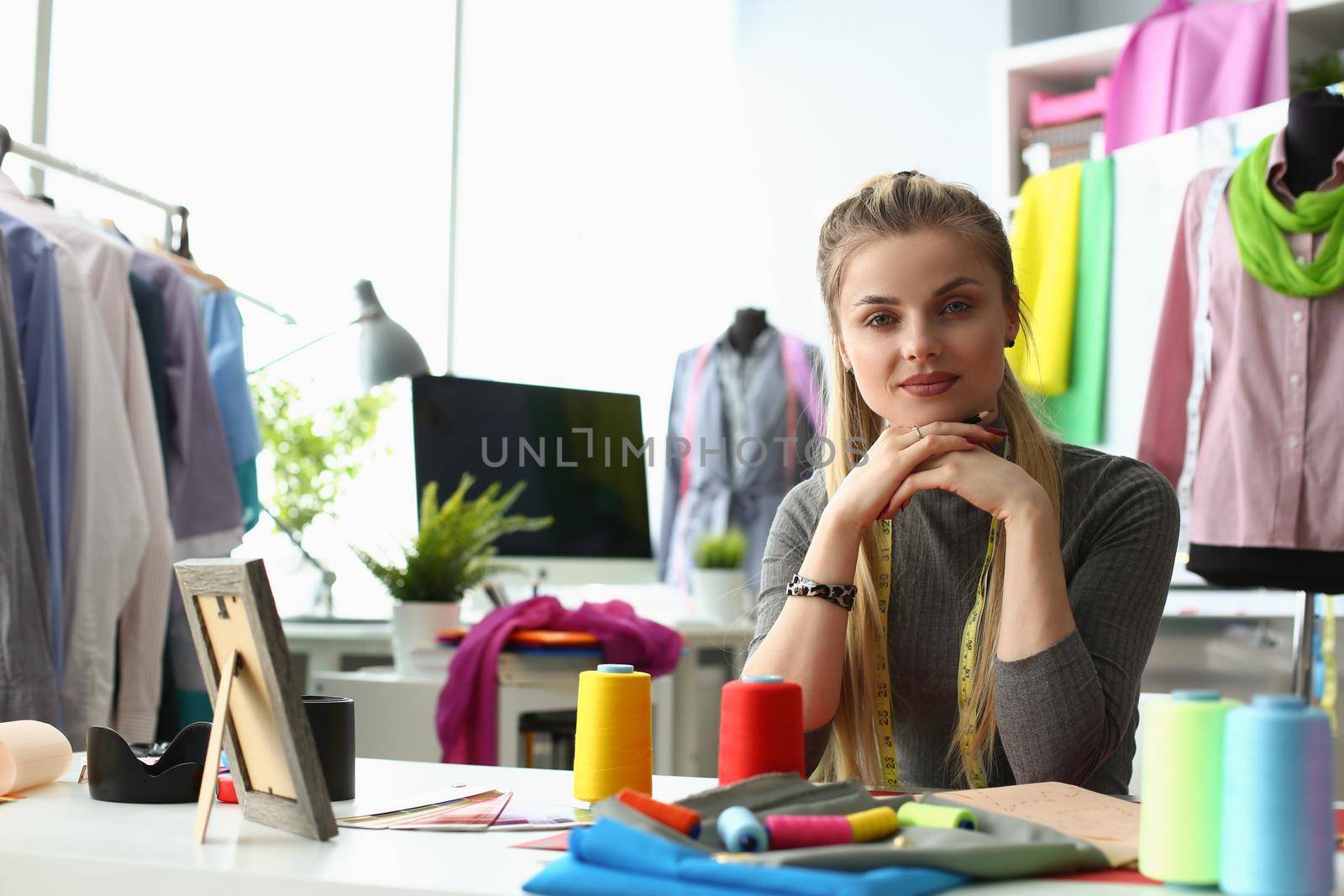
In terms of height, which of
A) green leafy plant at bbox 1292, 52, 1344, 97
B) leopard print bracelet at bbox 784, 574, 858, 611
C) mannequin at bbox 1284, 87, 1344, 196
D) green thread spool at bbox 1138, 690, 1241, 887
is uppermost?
green leafy plant at bbox 1292, 52, 1344, 97

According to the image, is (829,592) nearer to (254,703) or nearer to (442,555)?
(254,703)

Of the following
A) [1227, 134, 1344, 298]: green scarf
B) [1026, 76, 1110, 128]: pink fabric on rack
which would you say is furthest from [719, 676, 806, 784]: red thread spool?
[1026, 76, 1110, 128]: pink fabric on rack

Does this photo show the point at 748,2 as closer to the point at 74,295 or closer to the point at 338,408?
the point at 338,408

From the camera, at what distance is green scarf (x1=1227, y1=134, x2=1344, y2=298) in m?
2.67

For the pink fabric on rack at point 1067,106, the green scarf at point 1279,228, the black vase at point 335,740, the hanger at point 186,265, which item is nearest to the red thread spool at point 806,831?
the black vase at point 335,740

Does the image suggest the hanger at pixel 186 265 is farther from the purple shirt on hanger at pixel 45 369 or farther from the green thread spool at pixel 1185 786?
the green thread spool at pixel 1185 786

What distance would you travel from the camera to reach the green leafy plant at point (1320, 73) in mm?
3562

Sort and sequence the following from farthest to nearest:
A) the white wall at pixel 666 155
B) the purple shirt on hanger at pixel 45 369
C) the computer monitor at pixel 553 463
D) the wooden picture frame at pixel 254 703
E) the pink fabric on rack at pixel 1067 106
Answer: the white wall at pixel 666 155, the pink fabric on rack at pixel 1067 106, the computer monitor at pixel 553 463, the purple shirt on hanger at pixel 45 369, the wooden picture frame at pixel 254 703

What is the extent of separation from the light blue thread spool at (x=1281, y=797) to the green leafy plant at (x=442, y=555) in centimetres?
224

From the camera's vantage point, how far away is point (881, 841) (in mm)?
847

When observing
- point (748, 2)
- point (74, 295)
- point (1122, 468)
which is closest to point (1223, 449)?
point (1122, 468)

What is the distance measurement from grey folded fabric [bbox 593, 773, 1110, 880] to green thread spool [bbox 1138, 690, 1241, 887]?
0.21 feet

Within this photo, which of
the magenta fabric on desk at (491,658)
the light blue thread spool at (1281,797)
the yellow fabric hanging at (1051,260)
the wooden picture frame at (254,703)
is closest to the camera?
the light blue thread spool at (1281,797)

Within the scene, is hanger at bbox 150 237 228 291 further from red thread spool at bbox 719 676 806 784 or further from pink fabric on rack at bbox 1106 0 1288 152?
pink fabric on rack at bbox 1106 0 1288 152
